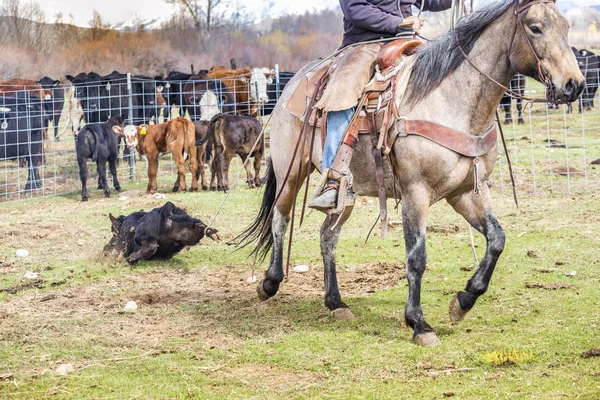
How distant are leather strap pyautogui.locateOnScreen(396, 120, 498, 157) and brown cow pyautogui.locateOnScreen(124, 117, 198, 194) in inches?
367

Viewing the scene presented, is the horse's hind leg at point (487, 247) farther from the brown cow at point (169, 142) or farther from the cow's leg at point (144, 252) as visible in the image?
the brown cow at point (169, 142)

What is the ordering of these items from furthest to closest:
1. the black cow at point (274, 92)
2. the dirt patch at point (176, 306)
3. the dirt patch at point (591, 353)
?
the black cow at point (274, 92) < the dirt patch at point (176, 306) < the dirt patch at point (591, 353)

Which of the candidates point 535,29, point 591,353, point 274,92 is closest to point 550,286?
point 591,353

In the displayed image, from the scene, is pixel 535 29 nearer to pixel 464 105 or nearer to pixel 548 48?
pixel 548 48

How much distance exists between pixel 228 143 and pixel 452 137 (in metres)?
9.38

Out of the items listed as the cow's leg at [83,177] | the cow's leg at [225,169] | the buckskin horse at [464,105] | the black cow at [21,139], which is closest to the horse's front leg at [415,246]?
the buckskin horse at [464,105]

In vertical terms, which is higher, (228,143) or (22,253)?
(228,143)

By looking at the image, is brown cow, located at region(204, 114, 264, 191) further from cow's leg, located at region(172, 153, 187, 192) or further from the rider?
the rider

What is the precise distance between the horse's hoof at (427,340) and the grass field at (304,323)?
76mm

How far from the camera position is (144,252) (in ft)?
29.3

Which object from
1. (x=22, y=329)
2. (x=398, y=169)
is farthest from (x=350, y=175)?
(x=22, y=329)

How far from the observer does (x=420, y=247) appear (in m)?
5.96

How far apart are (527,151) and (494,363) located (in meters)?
11.9

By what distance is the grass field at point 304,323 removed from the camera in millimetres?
5086
